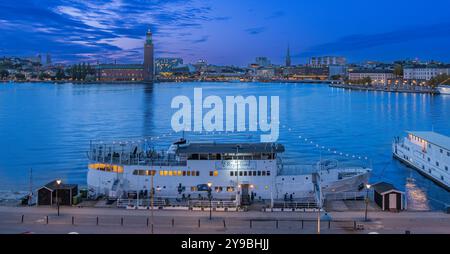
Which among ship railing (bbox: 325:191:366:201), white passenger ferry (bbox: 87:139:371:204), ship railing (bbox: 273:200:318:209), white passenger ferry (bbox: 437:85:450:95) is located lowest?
ship railing (bbox: 325:191:366:201)

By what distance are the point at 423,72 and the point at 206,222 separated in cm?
10871

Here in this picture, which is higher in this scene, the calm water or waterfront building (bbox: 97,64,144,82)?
waterfront building (bbox: 97,64,144,82)

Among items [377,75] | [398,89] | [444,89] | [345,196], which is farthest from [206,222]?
[377,75]

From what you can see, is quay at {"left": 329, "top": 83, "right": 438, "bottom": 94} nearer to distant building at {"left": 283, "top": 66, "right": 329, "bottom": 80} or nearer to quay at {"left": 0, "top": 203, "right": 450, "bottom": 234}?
distant building at {"left": 283, "top": 66, "right": 329, "bottom": 80}

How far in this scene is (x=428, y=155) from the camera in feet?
67.0

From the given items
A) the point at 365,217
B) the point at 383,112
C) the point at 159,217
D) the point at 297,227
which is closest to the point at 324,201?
the point at 365,217

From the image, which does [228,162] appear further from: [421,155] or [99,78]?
[99,78]

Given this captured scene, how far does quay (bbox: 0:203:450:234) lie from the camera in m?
10.2

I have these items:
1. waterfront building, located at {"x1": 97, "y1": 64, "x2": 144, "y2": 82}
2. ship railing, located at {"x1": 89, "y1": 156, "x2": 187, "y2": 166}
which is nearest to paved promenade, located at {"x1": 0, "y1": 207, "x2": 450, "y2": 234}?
ship railing, located at {"x1": 89, "y1": 156, "x2": 187, "y2": 166}

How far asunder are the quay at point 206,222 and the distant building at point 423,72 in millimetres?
104966

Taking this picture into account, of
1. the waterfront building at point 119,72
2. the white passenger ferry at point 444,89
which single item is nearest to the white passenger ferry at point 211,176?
the white passenger ferry at point 444,89

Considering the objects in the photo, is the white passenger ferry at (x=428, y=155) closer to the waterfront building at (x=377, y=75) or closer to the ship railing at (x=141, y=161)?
Result: the ship railing at (x=141, y=161)

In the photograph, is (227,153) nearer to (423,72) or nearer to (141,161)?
(141,161)

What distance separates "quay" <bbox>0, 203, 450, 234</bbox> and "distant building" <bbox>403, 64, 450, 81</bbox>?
344 feet
